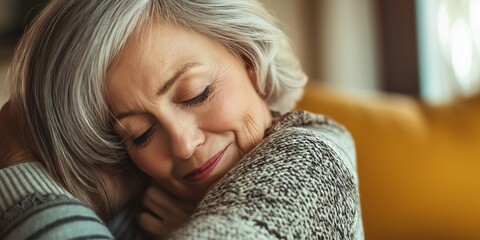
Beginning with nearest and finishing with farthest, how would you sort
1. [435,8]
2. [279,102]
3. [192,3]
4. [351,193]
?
[351,193]
[192,3]
[279,102]
[435,8]

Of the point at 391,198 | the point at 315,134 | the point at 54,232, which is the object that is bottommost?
the point at 391,198

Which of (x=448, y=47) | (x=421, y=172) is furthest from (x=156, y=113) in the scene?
(x=448, y=47)

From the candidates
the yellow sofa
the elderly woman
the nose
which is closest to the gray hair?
the elderly woman

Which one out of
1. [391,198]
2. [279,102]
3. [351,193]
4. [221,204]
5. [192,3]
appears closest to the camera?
[221,204]

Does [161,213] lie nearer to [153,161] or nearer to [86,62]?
[153,161]

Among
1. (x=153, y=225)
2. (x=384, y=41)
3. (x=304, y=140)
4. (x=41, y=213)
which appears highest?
(x=384, y=41)

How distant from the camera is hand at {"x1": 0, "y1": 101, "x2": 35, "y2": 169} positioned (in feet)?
3.41

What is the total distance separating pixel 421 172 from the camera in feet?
5.32

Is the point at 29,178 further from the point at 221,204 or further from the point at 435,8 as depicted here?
the point at 435,8

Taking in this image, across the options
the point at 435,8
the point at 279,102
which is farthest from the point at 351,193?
the point at 435,8

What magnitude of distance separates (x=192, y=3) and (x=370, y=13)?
6.37 feet

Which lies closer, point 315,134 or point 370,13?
point 315,134

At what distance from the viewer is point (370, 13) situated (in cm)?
282

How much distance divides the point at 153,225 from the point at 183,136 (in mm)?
242
